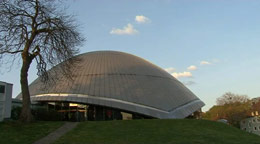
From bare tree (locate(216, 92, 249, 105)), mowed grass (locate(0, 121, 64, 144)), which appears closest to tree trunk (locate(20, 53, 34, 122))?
mowed grass (locate(0, 121, 64, 144))

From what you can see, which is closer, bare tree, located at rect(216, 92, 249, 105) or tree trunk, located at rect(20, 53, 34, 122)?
tree trunk, located at rect(20, 53, 34, 122)

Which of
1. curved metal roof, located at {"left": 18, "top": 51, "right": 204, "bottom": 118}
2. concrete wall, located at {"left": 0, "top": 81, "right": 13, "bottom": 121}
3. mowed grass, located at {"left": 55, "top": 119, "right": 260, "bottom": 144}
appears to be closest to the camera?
mowed grass, located at {"left": 55, "top": 119, "right": 260, "bottom": 144}

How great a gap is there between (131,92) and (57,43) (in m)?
12.0

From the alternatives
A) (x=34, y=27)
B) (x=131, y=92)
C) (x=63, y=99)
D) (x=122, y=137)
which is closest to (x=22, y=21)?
(x=34, y=27)

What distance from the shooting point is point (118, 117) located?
3066 cm

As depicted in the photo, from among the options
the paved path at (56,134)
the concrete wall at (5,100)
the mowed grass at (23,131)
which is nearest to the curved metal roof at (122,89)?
the concrete wall at (5,100)

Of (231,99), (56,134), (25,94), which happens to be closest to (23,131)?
(56,134)

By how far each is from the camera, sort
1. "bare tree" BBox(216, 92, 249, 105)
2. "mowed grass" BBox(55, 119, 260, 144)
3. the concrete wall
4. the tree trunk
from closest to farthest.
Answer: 1. "mowed grass" BBox(55, 119, 260, 144)
2. the tree trunk
3. the concrete wall
4. "bare tree" BBox(216, 92, 249, 105)

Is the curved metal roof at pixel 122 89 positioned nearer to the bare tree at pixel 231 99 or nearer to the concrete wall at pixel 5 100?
the concrete wall at pixel 5 100

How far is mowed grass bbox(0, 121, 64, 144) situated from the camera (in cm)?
1762

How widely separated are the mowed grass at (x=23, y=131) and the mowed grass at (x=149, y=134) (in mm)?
1816

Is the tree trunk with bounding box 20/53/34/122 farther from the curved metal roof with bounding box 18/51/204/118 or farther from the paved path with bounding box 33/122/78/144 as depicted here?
the curved metal roof with bounding box 18/51/204/118

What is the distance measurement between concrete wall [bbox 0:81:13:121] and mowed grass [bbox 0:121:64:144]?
292 centimetres

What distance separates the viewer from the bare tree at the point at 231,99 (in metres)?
85.1
